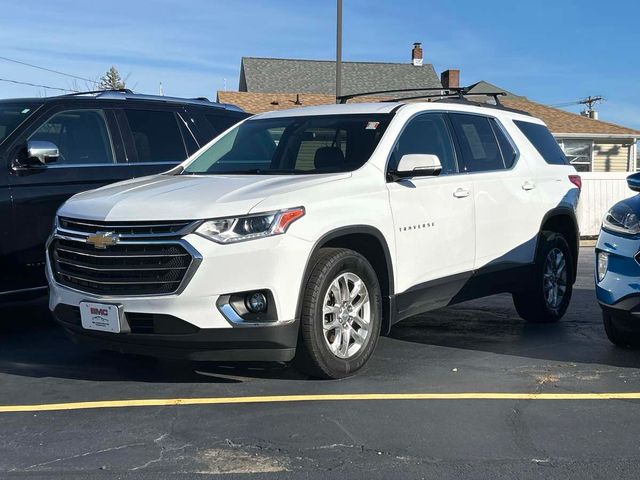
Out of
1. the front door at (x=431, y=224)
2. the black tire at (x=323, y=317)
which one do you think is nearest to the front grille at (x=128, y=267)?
the black tire at (x=323, y=317)

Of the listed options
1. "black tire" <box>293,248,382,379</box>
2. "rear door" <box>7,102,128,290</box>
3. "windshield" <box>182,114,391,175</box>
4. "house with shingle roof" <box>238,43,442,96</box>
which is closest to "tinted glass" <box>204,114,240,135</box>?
"rear door" <box>7,102,128,290</box>

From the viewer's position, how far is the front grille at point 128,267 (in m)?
4.54

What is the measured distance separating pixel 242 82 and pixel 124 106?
2700cm

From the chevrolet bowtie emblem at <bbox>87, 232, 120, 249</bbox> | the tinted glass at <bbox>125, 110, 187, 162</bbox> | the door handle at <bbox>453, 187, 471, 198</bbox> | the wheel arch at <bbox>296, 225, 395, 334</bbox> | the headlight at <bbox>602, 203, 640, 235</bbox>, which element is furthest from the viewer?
the tinted glass at <bbox>125, 110, 187, 162</bbox>

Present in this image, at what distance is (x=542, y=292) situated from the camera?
7.07 metres

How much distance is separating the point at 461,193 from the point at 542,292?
1643 mm

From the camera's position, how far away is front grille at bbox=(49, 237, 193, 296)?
14.9 feet

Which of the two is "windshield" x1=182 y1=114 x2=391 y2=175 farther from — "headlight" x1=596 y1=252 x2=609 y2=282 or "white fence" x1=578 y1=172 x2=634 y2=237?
"white fence" x1=578 y1=172 x2=634 y2=237

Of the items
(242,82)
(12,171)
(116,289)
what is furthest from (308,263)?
(242,82)

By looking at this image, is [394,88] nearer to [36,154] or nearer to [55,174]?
[55,174]

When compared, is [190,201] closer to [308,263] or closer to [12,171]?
[308,263]

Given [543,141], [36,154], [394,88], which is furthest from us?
[394,88]

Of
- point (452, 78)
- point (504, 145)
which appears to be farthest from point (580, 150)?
point (504, 145)

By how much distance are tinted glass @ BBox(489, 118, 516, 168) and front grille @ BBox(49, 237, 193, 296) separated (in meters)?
3.42
